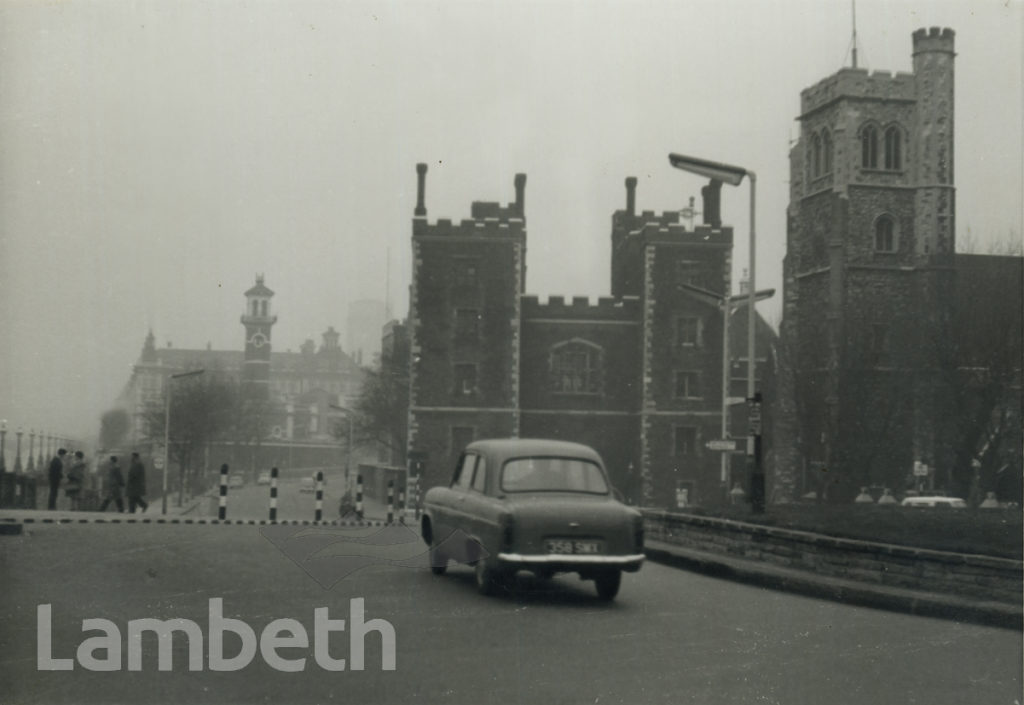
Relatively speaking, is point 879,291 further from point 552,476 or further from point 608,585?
point 608,585

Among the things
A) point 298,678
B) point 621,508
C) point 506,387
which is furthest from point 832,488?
point 298,678

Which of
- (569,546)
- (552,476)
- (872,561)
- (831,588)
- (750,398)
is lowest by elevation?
(831,588)

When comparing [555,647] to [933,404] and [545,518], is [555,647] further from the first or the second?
[933,404]

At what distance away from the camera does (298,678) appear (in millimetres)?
7059

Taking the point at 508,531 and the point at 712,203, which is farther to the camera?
the point at 712,203

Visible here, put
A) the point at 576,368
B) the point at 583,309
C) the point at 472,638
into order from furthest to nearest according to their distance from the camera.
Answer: the point at 583,309 < the point at 576,368 < the point at 472,638

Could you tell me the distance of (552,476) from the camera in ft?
36.2

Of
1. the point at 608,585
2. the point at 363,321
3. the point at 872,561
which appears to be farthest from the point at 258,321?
the point at 872,561

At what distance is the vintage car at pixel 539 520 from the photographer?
33.9ft

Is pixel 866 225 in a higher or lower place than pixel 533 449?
higher

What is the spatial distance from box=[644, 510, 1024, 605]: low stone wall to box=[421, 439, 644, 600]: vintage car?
2.85 meters

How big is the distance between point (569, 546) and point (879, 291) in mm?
57126

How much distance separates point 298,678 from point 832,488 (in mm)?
45774

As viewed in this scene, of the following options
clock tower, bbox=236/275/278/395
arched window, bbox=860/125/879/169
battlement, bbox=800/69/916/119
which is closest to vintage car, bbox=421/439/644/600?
clock tower, bbox=236/275/278/395
